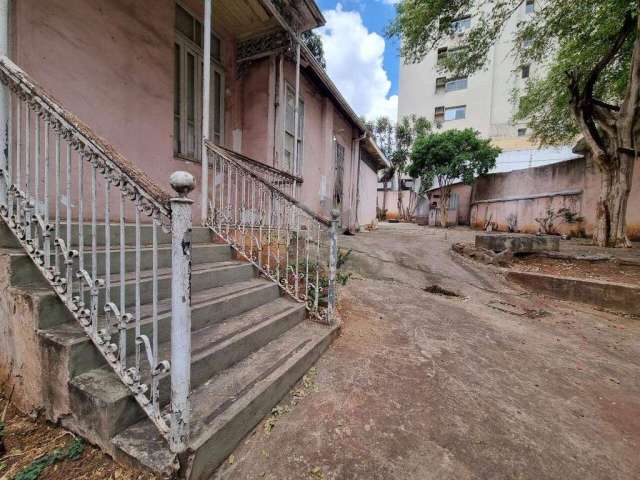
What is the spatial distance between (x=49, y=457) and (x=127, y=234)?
5.88ft

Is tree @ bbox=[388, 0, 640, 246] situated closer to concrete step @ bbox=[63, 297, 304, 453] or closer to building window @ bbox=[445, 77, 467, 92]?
concrete step @ bbox=[63, 297, 304, 453]

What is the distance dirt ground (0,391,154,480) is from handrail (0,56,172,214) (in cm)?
126

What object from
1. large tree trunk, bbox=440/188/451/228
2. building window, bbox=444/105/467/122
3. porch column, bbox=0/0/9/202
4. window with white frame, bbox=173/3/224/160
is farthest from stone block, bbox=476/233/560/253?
building window, bbox=444/105/467/122

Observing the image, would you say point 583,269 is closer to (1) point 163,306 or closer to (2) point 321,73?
(2) point 321,73

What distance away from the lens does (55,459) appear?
1.38m

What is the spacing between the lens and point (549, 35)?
23.1 feet

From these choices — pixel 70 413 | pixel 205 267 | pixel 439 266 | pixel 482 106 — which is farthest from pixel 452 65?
pixel 482 106

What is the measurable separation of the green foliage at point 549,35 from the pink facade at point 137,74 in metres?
3.18

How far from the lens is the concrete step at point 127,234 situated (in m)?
2.25

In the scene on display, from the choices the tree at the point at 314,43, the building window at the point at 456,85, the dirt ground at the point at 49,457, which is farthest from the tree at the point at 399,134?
the dirt ground at the point at 49,457

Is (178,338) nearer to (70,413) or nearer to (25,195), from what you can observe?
(70,413)

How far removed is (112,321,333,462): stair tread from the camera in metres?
1.35

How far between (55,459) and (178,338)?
0.93 metres

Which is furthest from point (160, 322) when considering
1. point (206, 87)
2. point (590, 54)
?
point (590, 54)
